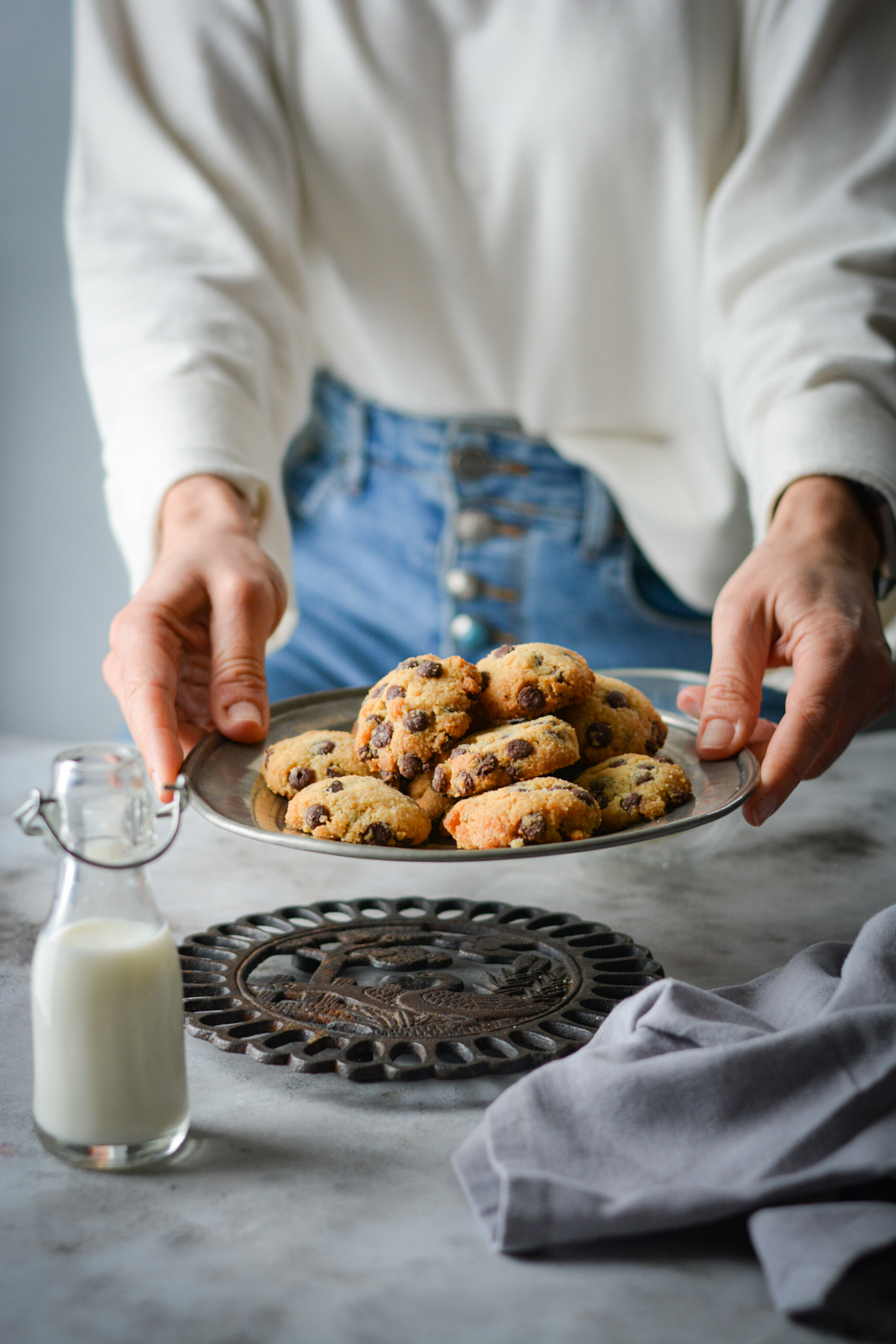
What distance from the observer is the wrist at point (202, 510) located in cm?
150

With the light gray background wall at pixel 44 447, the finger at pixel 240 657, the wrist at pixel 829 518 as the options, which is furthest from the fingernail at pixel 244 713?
the light gray background wall at pixel 44 447

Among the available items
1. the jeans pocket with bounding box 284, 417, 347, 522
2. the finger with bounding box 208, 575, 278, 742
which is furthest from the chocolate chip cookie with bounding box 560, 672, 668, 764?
the jeans pocket with bounding box 284, 417, 347, 522

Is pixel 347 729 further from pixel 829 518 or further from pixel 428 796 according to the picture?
pixel 829 518

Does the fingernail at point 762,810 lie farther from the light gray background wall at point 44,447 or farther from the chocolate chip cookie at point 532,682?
the light gray background wall at point 44,447

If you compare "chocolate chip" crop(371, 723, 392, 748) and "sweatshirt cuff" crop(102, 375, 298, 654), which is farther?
"sweatshirt cuff" crop(102, 375, 298, 654)

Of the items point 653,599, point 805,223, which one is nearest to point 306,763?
point 653,599

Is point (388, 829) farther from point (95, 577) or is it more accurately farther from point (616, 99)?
point (95, 577)

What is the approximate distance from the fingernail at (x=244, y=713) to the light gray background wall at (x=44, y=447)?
6.86ft

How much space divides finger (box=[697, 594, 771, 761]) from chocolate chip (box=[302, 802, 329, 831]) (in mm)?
411

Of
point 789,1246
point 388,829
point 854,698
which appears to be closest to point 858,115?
point 854,698

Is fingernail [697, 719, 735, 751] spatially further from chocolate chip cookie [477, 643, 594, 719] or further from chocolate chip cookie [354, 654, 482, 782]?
chocolate chip cookie [354, 654, 482, 782]

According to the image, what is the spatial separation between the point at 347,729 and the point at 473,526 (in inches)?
26.4

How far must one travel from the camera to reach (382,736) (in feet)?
3.96

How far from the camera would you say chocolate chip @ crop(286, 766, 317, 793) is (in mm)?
1179
